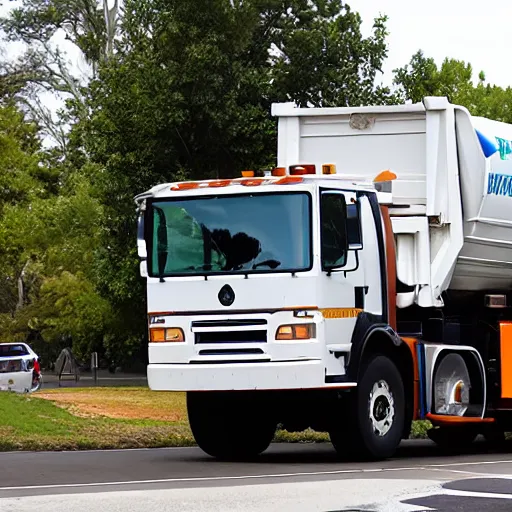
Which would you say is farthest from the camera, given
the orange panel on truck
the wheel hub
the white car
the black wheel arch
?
the white car

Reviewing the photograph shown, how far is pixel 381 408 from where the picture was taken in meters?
16.1

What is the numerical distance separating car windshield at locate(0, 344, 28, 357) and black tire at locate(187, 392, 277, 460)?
72.1 ft

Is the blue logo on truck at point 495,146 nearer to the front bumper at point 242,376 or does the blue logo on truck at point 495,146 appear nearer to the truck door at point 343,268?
the truck door at point 343,268

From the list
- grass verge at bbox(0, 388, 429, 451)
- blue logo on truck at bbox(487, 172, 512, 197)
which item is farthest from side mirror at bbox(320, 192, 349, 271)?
grass verge at bbox(0, 388, 429, 451)

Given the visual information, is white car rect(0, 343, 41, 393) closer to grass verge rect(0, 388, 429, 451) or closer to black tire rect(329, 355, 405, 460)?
grass verge rect(0, 388, 429, 451)

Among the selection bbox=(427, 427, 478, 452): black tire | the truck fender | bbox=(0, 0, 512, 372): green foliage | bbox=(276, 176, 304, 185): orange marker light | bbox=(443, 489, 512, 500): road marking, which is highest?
bbox=(0, 0, 512, 372): green foliage

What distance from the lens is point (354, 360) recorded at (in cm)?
1562

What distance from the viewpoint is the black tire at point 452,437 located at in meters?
19.2

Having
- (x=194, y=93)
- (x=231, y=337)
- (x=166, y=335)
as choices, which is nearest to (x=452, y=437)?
(x=231, y=337)

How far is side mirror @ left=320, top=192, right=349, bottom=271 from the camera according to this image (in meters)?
15.4

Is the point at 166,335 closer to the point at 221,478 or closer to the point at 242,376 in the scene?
the point at 242,376

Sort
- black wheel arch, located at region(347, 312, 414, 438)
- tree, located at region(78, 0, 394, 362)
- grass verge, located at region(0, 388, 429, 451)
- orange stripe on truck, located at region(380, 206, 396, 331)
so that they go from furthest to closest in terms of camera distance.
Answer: tree, located at region(78, 0, 394, 362)
grass verge, located at region(0, 388, 429, 451)
orange stripe on truck, located at region(380, 206, 396, 331)
black wheel arch, located at region(347, 312, 414, 438)

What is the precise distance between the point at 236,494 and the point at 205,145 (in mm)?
25774

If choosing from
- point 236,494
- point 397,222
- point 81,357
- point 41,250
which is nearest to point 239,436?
point 397,222
